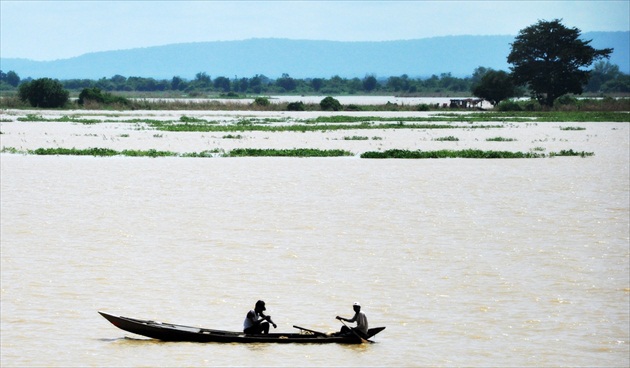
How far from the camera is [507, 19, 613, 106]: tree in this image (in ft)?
295

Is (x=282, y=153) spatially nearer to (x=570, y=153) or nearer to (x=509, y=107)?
(x=570, y=153)

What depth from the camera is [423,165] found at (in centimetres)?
4050

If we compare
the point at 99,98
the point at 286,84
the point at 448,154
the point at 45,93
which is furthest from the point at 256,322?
the point at 286,84

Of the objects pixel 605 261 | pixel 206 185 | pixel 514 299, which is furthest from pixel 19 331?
pixel 206 185

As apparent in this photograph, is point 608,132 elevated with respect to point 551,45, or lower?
lower

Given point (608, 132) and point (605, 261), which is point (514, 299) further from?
point (608, 132)

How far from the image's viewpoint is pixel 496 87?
311 feet

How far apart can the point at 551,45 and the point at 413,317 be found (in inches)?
3147

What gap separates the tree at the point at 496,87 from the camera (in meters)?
94.1

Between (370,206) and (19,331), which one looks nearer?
(19,331)

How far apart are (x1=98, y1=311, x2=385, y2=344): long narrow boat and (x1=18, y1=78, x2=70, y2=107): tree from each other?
77.5m

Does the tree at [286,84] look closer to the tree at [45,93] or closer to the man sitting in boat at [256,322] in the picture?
the tree at [45,93]

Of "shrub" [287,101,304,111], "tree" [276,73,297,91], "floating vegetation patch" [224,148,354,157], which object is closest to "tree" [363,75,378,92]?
"tree" [276,73,297,91]

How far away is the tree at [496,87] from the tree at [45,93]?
1535 inches
